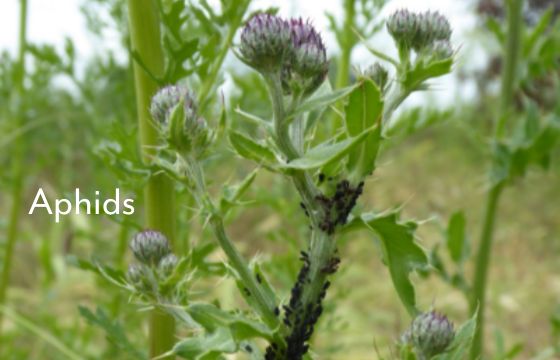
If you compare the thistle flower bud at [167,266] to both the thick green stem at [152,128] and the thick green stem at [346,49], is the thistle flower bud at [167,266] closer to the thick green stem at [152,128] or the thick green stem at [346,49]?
the thick green stem at [152,128]

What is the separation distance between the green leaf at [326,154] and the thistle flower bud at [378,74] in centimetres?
17

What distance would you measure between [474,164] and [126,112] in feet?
23.8

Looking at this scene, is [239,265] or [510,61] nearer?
[239,265]

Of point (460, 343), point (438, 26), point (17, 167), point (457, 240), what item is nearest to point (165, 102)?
point (438, 26)

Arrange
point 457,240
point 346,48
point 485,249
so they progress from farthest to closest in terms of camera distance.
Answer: point 485,249
point 457,240
point 346,48

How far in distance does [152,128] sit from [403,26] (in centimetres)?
52

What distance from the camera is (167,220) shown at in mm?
1482

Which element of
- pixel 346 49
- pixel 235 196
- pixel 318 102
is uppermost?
pixel 346 49

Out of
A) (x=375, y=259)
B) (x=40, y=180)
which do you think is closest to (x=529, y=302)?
(x=375, y=259)

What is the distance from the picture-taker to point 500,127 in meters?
2.29

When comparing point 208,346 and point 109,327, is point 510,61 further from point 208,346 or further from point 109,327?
point 208,346

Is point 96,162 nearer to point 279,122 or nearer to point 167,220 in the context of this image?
point 167,220

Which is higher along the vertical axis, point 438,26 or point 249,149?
point 438,26

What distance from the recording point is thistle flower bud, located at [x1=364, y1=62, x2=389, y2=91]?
115 centimetres
